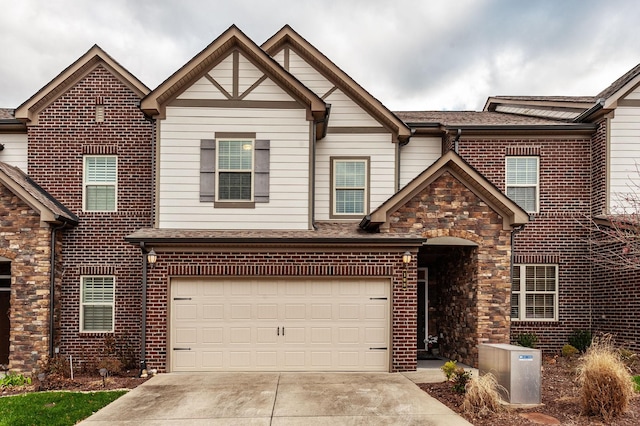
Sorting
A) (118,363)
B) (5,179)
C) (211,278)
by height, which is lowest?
(118,363)

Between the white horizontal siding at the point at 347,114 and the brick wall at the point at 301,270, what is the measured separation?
4158mm

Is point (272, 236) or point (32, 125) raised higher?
point (32, 125)

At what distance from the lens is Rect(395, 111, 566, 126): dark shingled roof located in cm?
1483

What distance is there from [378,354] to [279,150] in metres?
5.45

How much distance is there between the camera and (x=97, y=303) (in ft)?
43.1

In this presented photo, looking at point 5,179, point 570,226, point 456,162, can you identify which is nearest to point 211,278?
point 5,179

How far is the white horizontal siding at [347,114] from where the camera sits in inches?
549

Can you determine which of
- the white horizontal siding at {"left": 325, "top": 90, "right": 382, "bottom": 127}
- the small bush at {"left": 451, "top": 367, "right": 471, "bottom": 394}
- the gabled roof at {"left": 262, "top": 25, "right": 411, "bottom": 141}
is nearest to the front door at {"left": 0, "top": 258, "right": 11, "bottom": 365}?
the gabled roof at {"left": 262, "top": 25, "right": 411, "bottom": 141}

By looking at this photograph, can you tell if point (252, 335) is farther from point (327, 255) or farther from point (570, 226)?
point (570, 226)

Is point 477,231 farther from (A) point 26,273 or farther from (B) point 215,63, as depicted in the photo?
(A) point 26,273

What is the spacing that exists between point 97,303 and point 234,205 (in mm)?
4734

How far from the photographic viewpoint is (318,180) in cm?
1372

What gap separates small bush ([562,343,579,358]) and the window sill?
9207 millimetres

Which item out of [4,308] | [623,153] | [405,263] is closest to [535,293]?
[623,153]
